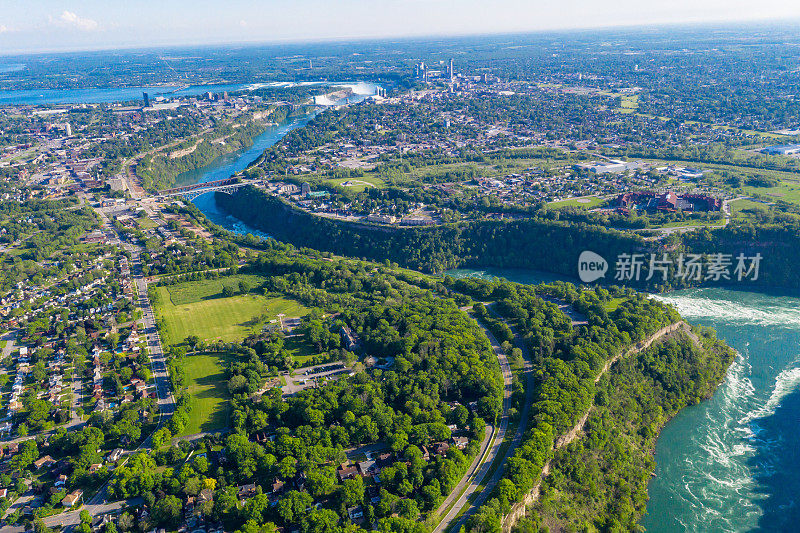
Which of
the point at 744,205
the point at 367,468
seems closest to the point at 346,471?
the point at 367,468

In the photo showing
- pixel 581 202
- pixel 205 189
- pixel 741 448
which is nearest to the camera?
pixel 741 448

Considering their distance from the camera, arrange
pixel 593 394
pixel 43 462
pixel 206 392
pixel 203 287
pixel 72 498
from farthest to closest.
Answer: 1. pixel 203 287
2. pixel 206 392
3. pixel 593 394
4. pixel 43 462
5. pixel 72 498

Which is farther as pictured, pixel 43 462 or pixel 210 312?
pixel 210 312

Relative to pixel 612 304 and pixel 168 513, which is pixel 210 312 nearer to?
pixel 168 513

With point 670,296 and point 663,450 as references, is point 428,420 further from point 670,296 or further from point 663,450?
point 670,296

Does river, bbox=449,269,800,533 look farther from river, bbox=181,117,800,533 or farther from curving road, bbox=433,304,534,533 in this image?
curving road, bbox=433,304,534,533
